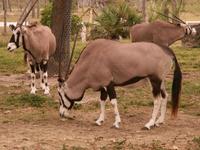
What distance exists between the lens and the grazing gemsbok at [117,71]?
891cm

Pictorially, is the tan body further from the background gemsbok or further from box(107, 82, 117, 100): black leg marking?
the background gemsbok

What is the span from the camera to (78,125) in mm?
9273

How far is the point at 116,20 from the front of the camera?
83.6ft

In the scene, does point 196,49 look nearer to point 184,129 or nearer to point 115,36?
point 115,36

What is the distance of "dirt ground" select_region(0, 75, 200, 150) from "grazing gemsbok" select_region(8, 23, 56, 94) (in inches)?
77.8

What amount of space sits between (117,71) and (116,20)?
658 inches

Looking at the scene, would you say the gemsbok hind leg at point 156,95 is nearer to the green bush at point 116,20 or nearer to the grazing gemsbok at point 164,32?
the grazing gemsbok at point 164,32

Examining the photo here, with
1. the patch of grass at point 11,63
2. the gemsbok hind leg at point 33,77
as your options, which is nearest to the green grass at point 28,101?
the gemsbok hind leg at point 33,77

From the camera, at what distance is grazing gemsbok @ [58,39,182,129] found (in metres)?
8.91

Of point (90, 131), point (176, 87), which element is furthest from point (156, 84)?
point (90, 131)

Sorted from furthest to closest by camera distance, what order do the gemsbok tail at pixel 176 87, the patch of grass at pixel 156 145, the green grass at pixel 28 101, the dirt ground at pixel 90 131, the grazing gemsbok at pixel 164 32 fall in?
the grazing gemsbok at pixel 164 32 → the green grass at pixel 28 101 → the gemsbok tail at pixel 176 87 → the dirt ground at pixel 90 131 → the patch of grass at pixel 156 145

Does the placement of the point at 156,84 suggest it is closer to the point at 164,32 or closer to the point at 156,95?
the point at 156,95

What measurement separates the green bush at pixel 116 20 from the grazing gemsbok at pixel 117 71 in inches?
609

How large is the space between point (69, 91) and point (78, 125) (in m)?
0.59
